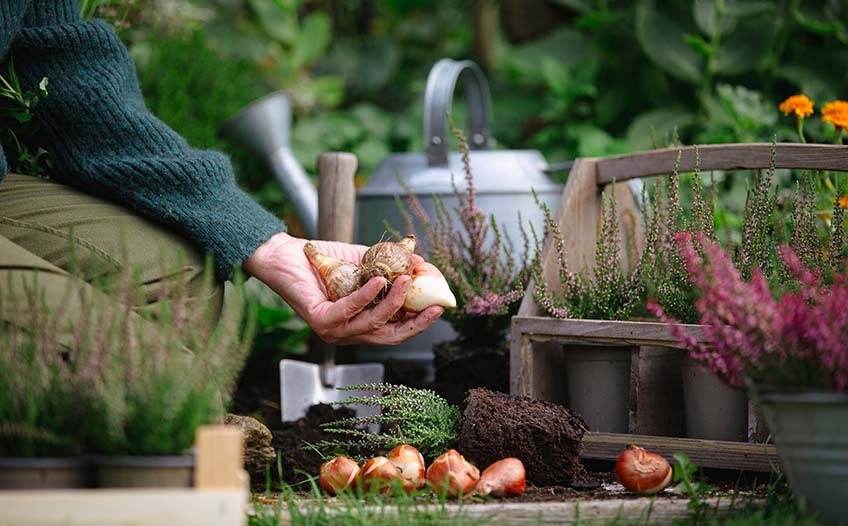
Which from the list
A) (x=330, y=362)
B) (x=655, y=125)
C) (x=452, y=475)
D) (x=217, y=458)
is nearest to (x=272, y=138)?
(x=330, y=362)

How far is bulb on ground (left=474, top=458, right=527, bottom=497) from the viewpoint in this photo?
166 centimetres

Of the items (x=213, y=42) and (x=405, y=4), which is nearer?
(x=213, y=42)

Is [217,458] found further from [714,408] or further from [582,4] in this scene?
[582,4]

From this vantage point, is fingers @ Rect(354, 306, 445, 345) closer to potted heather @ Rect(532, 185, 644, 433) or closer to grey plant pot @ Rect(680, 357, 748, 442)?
potted heather @ Rect(532, 185, 644, 433)

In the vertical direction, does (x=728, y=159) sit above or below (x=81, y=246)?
above

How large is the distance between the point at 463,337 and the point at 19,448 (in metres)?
1.43

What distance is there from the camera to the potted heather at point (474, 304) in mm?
2334

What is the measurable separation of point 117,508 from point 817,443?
906 millimetres

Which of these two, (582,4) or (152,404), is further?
(582,4)

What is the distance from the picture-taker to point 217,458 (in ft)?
3.74

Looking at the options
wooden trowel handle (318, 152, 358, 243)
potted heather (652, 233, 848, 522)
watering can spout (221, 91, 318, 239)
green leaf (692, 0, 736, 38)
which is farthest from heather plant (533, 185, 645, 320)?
green leaf (692, 0, 736, 38)

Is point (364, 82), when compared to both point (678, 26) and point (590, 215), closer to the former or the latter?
point (678, 26)

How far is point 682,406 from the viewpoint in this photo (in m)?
2.05

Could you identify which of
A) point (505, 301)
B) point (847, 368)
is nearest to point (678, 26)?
point (505, 301)
